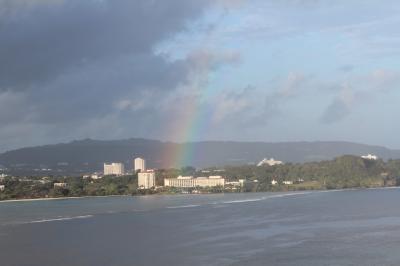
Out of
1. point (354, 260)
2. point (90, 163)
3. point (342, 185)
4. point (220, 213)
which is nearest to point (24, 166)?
point (90, 163)

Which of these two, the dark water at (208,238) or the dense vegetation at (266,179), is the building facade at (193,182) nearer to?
the dense vegetation at (266,179)

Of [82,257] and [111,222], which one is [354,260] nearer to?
[82,257]

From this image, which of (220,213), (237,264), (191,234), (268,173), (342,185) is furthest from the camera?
(268,173)

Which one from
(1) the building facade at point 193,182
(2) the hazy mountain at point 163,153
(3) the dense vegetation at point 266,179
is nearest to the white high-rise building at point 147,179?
(3) the dense vegetation at point 266,179

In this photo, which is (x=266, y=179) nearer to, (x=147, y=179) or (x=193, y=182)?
(x=193, y=182)

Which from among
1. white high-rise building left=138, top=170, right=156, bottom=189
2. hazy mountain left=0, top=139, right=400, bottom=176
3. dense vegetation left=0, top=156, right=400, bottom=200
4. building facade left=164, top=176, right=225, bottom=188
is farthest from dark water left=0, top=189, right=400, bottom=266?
hazy mountain left=0, top=139, right=400, bottom=176

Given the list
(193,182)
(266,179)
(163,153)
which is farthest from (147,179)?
(163,153)

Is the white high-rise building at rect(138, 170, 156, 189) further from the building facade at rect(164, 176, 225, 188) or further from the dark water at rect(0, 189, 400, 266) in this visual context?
the dark water at rect(0, 189, 400, 266)
